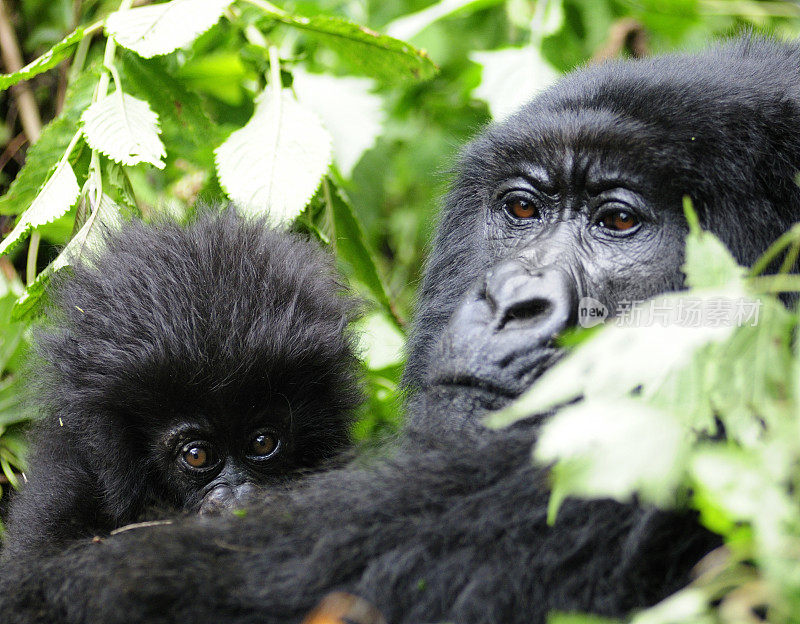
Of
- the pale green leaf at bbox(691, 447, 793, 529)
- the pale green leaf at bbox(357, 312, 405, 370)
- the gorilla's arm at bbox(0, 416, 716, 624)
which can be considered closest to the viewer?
the pale green leaf at bbox(691, 447, 793, 529)

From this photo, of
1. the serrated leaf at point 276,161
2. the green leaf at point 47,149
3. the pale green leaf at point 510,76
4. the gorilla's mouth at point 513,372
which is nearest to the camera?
the gorilla's mouth at point 513,372

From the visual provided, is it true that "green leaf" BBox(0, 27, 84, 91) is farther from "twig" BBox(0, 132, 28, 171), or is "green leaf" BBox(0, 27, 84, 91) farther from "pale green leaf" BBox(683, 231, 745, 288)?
"pale green leaf" BBox(683, 231, 745, 288)

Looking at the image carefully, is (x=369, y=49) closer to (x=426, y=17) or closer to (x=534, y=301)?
(x=426, y=17)

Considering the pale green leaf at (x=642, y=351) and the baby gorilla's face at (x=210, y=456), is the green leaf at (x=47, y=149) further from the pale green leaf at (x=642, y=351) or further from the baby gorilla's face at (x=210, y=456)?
the pale green leaf at (x=642, y=351)

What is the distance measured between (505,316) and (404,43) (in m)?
1.27

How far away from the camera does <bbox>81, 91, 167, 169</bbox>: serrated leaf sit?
254cm

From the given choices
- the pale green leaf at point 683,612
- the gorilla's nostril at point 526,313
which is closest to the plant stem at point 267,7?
the gorilla's nostril at point 526,313

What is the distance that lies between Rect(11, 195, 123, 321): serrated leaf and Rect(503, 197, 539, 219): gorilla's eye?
3.67ft

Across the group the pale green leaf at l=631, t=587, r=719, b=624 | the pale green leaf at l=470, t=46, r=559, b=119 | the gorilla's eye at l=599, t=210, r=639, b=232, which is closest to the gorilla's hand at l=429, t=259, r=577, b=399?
the gorilla's eye at l=599, t=210, r=639, b=232

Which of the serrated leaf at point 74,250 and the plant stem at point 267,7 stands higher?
the plant stem at point 267,7

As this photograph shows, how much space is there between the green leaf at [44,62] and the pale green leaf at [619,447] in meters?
2.15

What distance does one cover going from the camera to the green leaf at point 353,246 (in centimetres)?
314

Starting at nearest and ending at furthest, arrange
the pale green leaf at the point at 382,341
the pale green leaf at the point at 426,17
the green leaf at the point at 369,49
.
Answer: the green leaf at the point at 369,49
the pale green leaf at the point at 382,341
the pale green leaf at the point at 426,17

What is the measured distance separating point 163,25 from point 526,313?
1.41 meters
